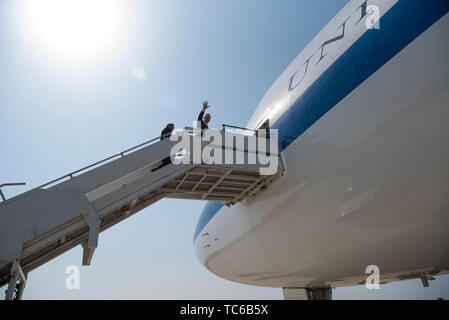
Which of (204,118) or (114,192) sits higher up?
(204,118)

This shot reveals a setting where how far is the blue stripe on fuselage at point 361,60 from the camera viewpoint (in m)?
3.96

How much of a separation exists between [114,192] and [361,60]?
4508 mm

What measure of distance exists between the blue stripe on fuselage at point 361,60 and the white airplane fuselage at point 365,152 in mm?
16

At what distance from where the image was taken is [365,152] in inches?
175

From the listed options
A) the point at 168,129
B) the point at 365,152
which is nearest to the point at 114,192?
the point at 168,129

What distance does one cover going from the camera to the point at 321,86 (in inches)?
218

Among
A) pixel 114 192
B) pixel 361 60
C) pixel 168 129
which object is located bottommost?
pixel 114 192

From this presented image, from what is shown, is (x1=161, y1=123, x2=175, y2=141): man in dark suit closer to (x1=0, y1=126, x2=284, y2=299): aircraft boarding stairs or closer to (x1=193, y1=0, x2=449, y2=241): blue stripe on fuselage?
(x1=0, y1=126, x2=284, y2=299): aircraft boarding stairs

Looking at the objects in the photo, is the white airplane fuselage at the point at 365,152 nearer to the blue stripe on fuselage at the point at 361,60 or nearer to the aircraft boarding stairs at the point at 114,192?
the blue stripe on fuselage at the point at 361,60

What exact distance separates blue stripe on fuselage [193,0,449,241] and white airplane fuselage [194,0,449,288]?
2cm

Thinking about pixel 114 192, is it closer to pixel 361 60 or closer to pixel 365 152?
pixel 365 152

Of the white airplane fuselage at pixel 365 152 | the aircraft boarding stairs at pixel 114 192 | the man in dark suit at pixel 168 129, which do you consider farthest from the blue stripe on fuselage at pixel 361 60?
the man in dark suit at pixel 168 129

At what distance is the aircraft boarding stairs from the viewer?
4.46m
